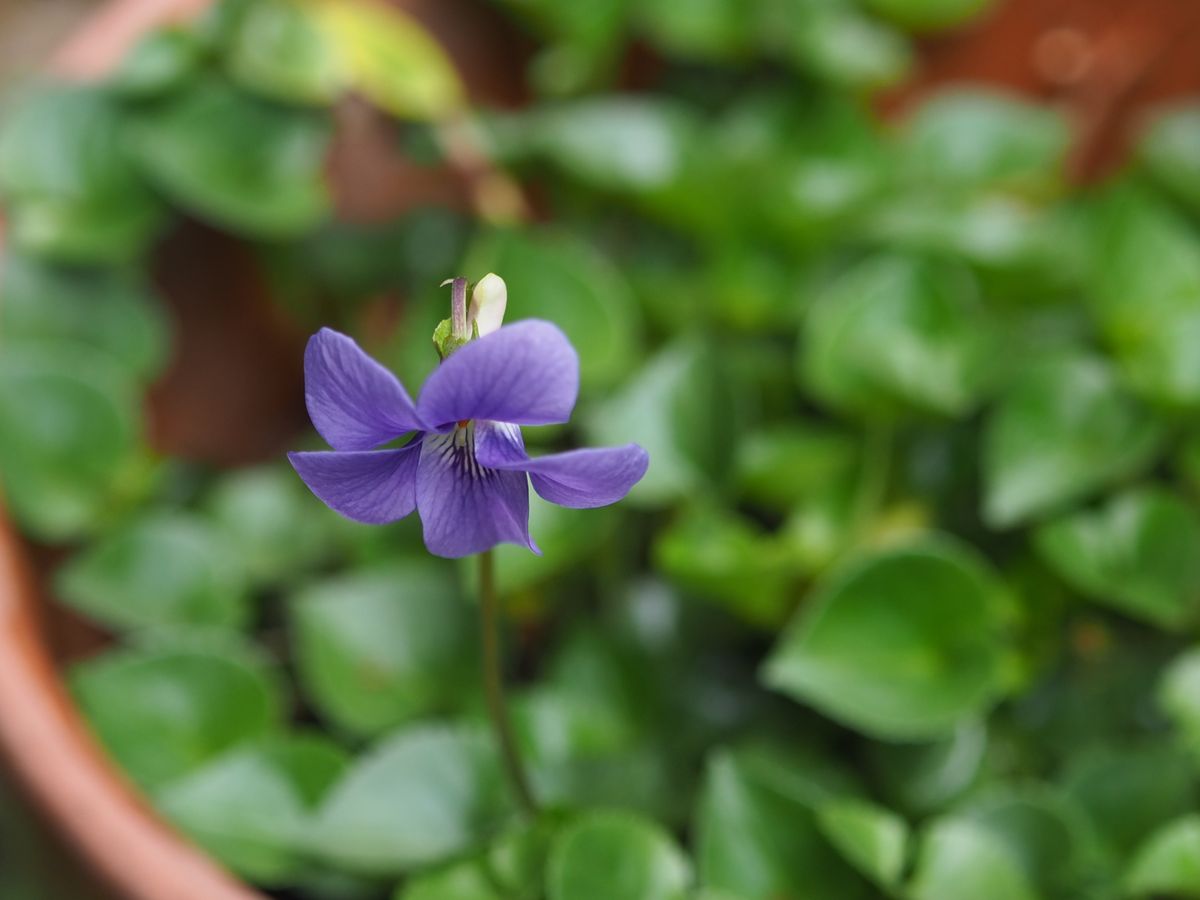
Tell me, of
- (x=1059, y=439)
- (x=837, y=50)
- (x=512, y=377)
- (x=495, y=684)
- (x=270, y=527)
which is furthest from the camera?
(x=837, y=50)

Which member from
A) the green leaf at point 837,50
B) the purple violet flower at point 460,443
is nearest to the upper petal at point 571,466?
the purple violet flower at point 460,443

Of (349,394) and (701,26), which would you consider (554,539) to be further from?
(701,26)

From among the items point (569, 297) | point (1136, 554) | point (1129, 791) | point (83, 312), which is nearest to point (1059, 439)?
point (1136, 554)

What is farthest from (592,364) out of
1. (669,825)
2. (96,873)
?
(96,873)

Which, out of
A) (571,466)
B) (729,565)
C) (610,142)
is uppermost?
(571,466)

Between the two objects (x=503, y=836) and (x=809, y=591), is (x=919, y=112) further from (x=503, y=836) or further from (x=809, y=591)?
(x=503, y=836)
